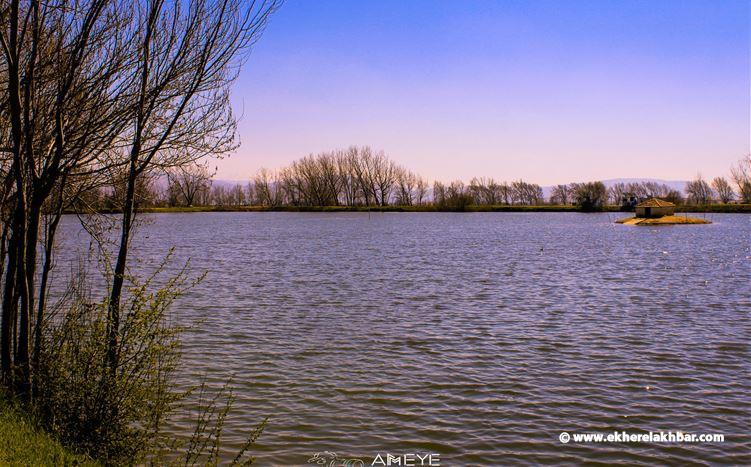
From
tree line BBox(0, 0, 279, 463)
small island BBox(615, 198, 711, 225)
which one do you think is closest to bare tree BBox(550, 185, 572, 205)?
small island BBox(615, 198, 711, 225)

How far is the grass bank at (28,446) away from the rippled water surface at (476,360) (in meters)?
3.02

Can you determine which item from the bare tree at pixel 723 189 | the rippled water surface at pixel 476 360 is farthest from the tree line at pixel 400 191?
the rippled water surface at pixel 476 360

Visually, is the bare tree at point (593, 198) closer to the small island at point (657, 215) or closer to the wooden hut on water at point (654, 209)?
the small island at point (657, 215)

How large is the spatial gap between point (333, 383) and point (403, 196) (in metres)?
150

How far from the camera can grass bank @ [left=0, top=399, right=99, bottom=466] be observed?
5918 mm

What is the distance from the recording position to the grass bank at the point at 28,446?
5918mm

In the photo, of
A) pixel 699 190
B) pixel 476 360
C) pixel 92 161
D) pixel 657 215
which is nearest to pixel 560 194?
pixel 699 190

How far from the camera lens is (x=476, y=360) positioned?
1346cm

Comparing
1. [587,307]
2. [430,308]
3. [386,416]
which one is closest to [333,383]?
[386,416]

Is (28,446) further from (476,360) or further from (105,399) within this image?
(476,360)

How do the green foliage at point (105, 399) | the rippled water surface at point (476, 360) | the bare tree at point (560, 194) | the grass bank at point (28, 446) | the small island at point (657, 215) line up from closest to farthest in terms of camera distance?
the grass bank at point (28, 446) → the green foliage at point (105, 399) → the rippled water surface at point (476, 360) → the small island at point (657, 215) → the bare tree at point (560, 194)

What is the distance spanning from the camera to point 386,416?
10258 mm

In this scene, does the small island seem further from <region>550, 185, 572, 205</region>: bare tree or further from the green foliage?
<region>550, 185, 572, 205</region>: bare tree

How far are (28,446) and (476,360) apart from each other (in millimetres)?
9354
